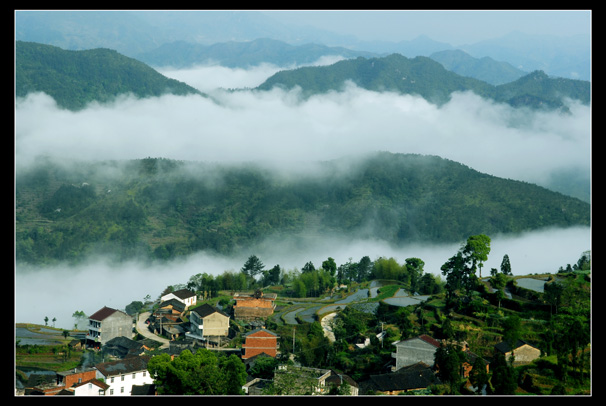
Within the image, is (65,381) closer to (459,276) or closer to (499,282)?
(459,276)

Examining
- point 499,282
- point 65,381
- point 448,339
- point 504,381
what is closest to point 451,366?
point 504,381

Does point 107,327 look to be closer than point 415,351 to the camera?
No

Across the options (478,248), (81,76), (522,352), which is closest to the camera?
(522,352)

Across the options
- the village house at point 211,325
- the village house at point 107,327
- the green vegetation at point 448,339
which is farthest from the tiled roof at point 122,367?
the village house at point 107,327

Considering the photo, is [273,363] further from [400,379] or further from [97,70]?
[97,70]

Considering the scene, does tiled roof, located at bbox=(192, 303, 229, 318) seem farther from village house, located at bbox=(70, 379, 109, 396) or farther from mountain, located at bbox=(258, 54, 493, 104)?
mountain, located at bbox=(258, 54, 493, 104)
